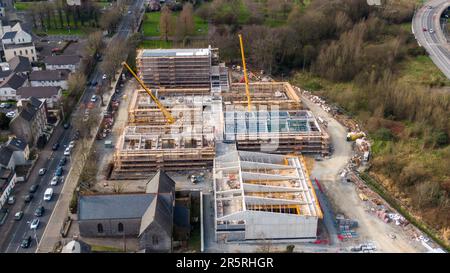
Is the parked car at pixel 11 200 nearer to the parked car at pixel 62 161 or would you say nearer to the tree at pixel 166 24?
the parked car at pixel 62 161

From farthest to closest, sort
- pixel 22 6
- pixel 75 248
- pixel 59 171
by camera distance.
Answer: pixel 22 6 < pixel 59 171 < pixel 75 248

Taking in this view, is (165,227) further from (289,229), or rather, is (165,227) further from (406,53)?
(406,53)

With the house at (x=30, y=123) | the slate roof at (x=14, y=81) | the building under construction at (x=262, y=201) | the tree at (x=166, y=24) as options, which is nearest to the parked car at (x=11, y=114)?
the house at (x=30, y=123)

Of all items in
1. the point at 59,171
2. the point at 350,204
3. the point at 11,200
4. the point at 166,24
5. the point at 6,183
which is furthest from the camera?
the point at 166,24

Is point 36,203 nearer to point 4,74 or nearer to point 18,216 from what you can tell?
point 18,216

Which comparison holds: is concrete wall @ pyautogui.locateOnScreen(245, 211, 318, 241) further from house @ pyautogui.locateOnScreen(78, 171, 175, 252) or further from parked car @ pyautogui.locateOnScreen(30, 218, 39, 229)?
parked car @ pyautogui.locateOnScreen(30, 218, 39, 229)

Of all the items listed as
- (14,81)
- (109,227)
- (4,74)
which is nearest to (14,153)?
(109,227)
